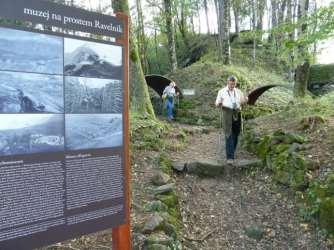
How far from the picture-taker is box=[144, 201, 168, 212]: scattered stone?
568cm

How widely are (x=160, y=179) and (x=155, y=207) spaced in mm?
1071

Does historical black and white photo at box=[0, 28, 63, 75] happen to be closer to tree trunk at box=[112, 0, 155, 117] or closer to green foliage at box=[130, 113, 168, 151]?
green foliage at box=[130, 113, 168, 151]

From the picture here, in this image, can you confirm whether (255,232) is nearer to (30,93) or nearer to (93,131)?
(93,131)

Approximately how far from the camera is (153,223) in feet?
16.8

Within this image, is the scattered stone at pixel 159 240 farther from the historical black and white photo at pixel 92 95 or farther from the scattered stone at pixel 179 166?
the scattered stone at pixel 179 166

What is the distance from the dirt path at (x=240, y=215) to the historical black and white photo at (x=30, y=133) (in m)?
2.74

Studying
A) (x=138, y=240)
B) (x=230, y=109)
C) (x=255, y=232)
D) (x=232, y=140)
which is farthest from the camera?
(x=232, y=140)

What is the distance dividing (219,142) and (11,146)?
8090 mm

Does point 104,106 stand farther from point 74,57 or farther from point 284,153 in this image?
point 284,153

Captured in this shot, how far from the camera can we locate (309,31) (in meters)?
7.19

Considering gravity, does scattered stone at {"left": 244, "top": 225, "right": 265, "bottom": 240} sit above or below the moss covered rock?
below

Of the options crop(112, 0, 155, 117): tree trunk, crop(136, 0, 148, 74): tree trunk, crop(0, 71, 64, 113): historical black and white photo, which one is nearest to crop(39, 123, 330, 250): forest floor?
crop(0, 71, 64, 113): historical black and white photo

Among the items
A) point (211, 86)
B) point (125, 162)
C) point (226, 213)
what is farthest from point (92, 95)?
point (211, 86)

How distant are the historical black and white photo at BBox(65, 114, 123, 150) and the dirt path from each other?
221cm
